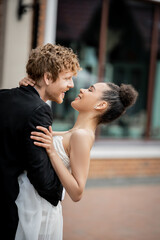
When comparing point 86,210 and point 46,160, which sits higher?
point 46,160

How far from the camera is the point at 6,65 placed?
555cm

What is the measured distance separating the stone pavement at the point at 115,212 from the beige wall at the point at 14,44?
2333 mm

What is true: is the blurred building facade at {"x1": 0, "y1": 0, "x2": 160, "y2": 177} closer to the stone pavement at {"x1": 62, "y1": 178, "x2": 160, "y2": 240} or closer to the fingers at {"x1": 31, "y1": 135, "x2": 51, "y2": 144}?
the stone pavement at {"x1": 62, "y1": 178, "x2": 160, "y2": 240}

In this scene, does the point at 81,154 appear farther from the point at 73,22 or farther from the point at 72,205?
the point at 73,22

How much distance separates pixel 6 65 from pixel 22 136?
3.93 metres

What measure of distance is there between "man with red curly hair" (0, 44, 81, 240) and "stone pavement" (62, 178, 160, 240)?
2.46 meters

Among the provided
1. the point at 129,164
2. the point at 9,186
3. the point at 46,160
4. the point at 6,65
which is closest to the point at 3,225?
the point at 9,186

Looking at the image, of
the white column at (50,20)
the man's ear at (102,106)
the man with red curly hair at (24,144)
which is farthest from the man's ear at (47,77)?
the white column at (50,20)

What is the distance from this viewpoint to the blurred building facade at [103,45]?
562 centimetres

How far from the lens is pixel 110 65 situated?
24.0 feet

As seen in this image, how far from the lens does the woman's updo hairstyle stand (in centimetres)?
234

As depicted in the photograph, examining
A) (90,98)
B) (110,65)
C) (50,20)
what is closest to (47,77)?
(90,98)

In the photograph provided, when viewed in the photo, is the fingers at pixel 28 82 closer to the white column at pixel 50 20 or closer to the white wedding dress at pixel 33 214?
the white wedding dress at pixel 33 214

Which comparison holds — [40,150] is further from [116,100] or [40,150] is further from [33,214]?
[116,100]
